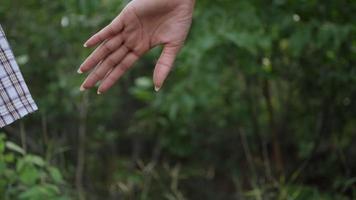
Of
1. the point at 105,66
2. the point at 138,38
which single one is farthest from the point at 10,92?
the point at 138,38

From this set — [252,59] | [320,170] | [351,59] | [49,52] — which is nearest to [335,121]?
[320,170]

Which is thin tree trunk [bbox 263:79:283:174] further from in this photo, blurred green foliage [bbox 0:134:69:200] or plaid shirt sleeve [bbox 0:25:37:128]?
plaid shirt sleeve [bbox 0:25:37:128]

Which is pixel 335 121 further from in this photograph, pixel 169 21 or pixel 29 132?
pixel 169 21

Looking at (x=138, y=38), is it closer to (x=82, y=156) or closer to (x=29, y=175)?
(x=29, y=175)

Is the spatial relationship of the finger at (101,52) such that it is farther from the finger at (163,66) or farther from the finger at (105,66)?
the finger at (163,66)

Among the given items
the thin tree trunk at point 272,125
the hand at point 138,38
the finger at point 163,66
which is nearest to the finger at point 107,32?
the hand at point 138,38

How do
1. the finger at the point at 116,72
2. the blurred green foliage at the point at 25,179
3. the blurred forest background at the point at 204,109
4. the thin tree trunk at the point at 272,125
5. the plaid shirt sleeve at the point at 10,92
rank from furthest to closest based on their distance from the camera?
1. the thin tree trunk at the point at 272,125
2. the blurred forest background at the point at 204,109
3. the blurred green foliage at the point at 25,179
4. the finger at the point at 116,72
5. the plaid shirt sleeve at the point at 10,92
